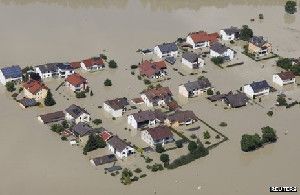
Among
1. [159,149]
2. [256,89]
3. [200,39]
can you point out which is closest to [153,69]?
[200,39]

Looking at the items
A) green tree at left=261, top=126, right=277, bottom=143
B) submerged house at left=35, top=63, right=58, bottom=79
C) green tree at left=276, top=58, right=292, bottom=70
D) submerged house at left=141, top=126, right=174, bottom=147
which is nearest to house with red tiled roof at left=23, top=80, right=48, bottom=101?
submerged house at left=35, top=63, right=58, bottom=79

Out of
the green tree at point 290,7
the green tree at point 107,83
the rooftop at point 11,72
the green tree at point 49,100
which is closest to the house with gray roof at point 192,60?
the green tree at point 107,83

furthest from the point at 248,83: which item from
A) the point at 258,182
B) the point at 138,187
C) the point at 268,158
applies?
the point at 138,187

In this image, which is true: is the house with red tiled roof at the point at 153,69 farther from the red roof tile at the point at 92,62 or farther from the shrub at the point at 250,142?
the shrub at the point at 250,142

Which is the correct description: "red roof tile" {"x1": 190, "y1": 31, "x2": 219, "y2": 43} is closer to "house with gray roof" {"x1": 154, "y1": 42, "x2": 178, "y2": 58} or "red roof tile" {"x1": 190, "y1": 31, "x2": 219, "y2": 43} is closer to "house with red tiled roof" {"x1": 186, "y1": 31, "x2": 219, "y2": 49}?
"house with red tiled roof" {"x1": 186, "y1": 31, "x2": 219, "y2": 49}

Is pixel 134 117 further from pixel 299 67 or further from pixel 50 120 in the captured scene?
pixel 299 67

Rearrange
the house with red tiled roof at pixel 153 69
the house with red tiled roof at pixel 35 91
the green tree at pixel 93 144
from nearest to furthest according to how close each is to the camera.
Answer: the green tree at pixel 93 144 → the house with red tiled roof at pixel 35 91 → the house with red tiled roof at pixel 153 69
